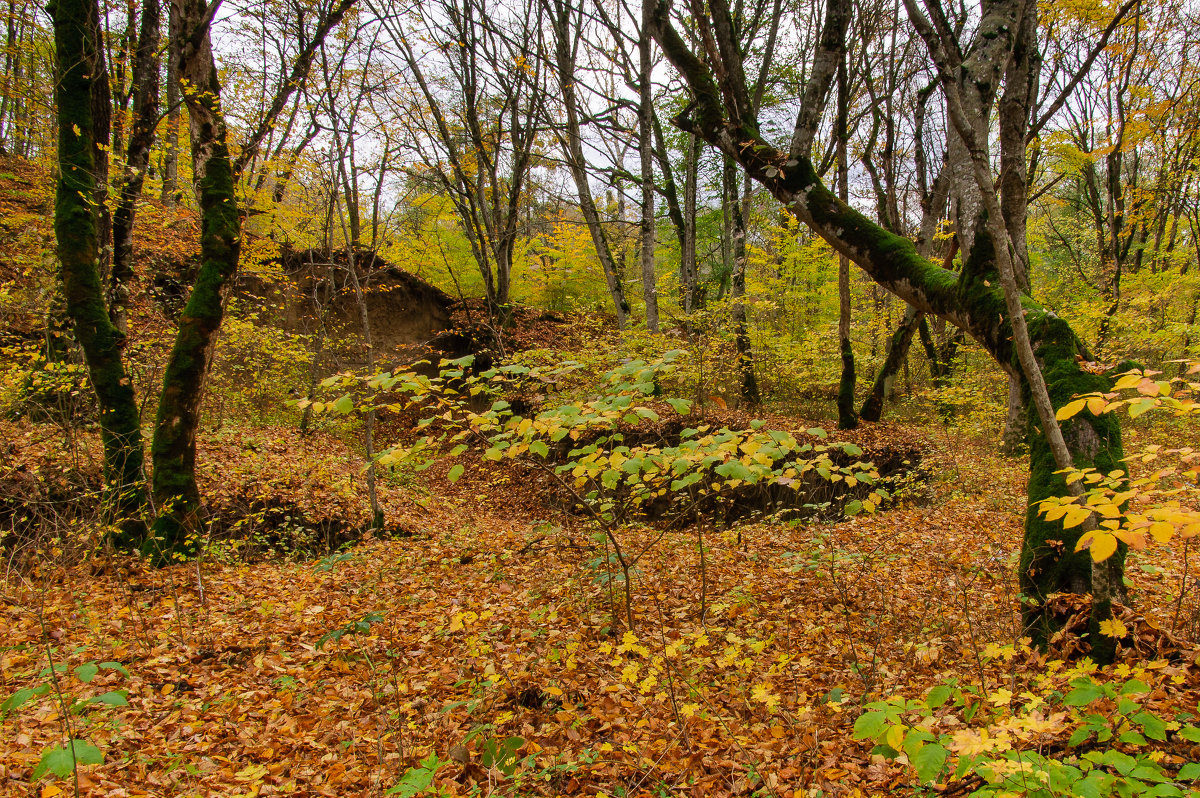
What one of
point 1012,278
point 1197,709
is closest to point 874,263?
point 1012,278

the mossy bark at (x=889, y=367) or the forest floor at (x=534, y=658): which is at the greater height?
the mossy bark at (x=889, y=367)

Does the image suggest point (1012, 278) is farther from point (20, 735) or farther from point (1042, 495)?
point (20, 735)

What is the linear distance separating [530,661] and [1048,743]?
2823 mm

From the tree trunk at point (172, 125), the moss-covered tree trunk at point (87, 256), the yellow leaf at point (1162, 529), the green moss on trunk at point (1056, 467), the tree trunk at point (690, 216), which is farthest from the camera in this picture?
the tree trunk at point (690, 216)

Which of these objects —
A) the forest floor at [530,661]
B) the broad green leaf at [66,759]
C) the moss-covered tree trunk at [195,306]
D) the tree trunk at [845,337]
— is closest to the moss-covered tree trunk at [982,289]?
the forest floor at [530,661]

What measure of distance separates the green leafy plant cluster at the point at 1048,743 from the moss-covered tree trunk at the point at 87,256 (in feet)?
21.8

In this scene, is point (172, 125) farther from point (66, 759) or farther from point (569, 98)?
point (66, 759)

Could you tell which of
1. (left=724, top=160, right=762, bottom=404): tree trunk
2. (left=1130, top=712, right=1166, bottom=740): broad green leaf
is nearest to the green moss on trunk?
(left=1130, top=712, right=1166, bottom=740): broad green leaf

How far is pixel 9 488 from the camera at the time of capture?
5.99 metres

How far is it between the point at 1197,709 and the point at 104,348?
335 inches

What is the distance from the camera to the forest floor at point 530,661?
8.45 ft

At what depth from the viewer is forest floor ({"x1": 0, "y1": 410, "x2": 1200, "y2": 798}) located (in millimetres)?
2574

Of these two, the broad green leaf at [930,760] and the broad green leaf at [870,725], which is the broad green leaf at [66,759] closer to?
the broad green leaf at [870,725]

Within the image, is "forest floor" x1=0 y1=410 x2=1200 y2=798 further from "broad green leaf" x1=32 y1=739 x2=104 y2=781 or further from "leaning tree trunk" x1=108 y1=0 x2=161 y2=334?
"leaning tree trunk" x1=108 y1=0 x2=161 y2=334
